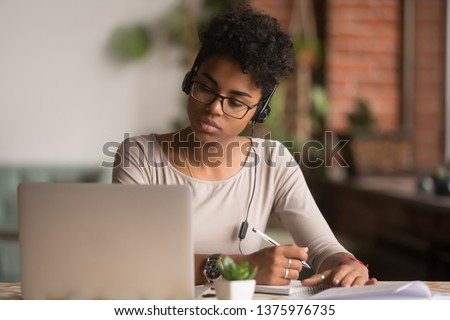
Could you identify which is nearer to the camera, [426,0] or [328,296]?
[328,296]

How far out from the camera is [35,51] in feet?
13.1

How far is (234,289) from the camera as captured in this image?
1362 millimetres

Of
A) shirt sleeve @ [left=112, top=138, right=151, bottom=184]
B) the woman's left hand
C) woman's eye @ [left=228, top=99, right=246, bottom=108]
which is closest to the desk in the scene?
the woman's left hand

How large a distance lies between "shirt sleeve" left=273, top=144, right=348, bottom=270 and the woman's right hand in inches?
9.4

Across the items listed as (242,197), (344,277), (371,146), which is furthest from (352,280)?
(371,146)

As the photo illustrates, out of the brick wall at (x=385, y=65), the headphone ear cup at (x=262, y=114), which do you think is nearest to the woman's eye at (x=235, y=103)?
the headphone ear cup at (x=262, y=114)

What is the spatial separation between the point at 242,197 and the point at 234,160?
0.11m

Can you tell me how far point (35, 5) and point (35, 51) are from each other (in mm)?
250

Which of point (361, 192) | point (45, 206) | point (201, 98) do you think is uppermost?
point (201, 98)

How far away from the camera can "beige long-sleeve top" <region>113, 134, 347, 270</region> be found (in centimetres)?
184

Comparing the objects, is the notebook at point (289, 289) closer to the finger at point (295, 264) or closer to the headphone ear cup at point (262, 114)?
the finger at point (295, 264)

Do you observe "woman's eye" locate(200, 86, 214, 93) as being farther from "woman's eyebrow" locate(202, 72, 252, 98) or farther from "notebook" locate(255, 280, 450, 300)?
"notebook" locate(255, 280, 450, 300)

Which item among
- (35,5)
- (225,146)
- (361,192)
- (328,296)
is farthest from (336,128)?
(328,296)
